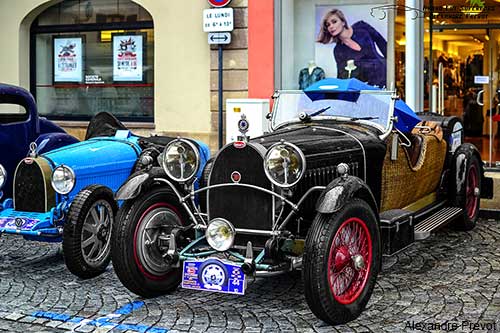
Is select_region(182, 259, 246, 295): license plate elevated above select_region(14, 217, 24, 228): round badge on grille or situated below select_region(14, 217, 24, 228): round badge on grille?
below

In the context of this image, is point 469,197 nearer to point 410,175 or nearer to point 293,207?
point 410,175

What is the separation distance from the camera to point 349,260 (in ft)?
17.6

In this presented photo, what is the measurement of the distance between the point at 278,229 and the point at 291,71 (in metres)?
7.19

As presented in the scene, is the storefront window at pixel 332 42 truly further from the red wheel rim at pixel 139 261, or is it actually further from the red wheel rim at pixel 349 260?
the red wheel rim at pixel 349 260

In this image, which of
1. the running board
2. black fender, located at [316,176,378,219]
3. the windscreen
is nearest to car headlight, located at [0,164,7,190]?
the windscreen

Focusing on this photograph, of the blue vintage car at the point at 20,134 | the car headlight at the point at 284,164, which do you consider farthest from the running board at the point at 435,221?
the blue vintage car at the point at 20,134

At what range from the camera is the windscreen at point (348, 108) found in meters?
6.75

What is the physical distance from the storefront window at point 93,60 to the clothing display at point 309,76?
2.55 m

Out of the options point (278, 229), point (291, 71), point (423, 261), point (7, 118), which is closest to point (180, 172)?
point (278, 229)

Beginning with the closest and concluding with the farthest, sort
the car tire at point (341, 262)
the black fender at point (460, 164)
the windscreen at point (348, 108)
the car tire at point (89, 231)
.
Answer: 1. the car tire at point (341, 262)
2. the car tire at point (89, 231)
3. the windscreen at point (348, 108)
4. the black fender at point (460, 164)

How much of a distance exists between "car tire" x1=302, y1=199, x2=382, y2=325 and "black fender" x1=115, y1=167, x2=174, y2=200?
1.44m

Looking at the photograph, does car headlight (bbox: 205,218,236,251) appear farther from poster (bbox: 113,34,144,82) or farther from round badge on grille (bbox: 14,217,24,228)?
poster (bbox: 113,34,144,82)

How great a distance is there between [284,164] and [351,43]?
7.01 meters

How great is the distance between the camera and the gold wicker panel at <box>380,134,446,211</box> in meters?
6.65
